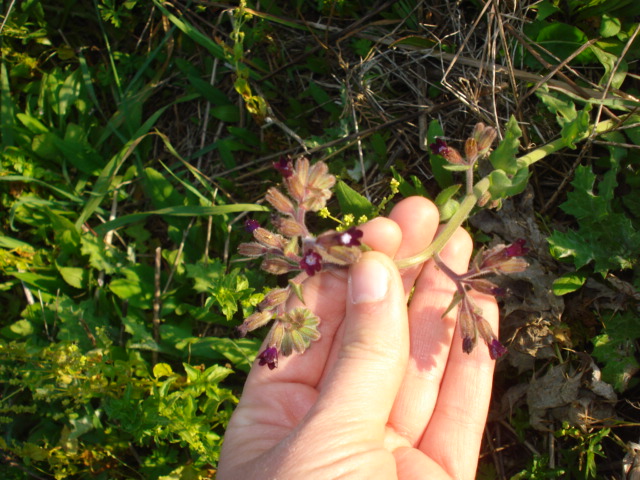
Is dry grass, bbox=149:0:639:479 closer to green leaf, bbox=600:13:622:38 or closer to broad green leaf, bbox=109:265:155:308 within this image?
green leaf, bbox=600:13:622:38

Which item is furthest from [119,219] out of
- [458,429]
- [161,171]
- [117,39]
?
[458,429]

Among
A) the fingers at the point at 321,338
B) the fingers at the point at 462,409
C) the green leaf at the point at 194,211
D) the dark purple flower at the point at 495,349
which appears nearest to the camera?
the dark purple flower at the point at 495,349

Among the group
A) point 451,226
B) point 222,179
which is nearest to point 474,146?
point 451,226

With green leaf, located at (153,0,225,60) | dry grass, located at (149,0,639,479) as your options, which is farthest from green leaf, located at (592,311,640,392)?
green leaf, located at (153,0,225,60)

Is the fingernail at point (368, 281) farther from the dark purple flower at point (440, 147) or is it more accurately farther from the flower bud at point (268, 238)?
the dark purple flower at point (440, 147)

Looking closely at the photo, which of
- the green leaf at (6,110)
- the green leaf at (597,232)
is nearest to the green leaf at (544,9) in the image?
the green leaf at (597,232)

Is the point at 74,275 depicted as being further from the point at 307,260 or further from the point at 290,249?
the point at 307,260

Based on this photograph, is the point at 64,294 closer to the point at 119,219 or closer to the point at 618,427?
the point at 119,219
